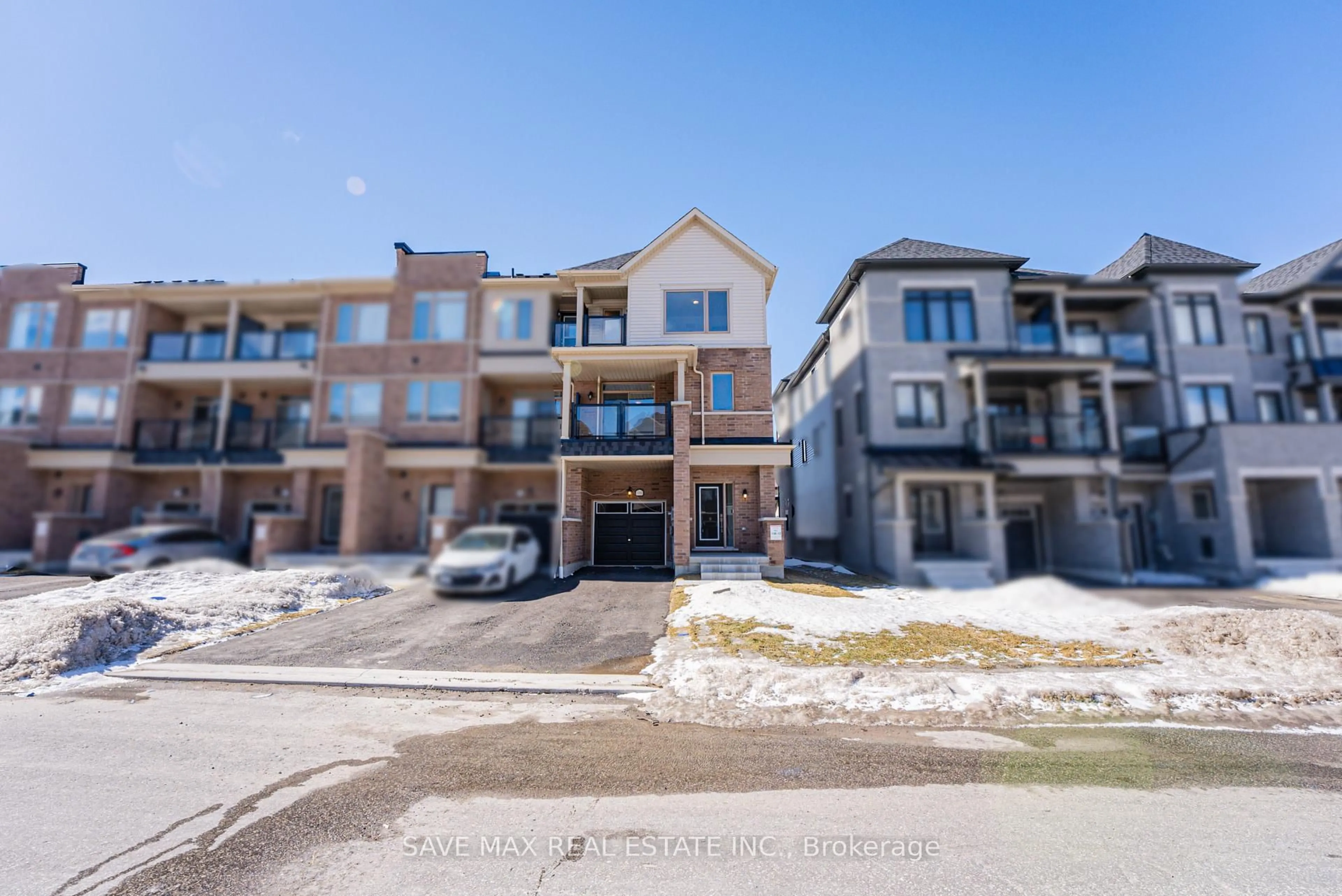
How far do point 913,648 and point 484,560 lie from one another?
7.28m

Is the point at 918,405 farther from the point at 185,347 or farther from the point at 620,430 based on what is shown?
the point at 185,347

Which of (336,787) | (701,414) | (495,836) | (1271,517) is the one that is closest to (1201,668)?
(495,836)

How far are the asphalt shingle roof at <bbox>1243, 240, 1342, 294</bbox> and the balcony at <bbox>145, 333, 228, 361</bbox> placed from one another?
2815cm

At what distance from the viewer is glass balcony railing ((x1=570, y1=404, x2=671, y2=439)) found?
1499 centimetres

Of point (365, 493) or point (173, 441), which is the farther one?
point (173, 441)

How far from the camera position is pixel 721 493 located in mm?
16672

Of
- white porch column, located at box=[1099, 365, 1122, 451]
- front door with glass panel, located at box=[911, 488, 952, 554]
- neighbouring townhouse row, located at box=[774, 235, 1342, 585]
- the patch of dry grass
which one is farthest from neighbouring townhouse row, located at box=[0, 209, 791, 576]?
white porch column, located at box=[1099, 365, 1122, 451]

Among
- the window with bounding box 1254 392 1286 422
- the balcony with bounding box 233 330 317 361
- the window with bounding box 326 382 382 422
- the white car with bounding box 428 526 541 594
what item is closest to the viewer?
the window with bounding box 326 382 382 422

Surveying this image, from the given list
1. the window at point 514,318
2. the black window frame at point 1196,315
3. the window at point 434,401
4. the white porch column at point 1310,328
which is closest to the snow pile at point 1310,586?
the white porch column at point 1310,328

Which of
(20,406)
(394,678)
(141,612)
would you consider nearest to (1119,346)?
(394,678)

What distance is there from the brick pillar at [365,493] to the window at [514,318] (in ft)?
8.49

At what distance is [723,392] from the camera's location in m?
17.0

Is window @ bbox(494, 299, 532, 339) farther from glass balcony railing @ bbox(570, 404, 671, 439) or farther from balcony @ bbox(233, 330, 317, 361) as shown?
glass balcony railing @ bbox(570, 404, 671, 439)

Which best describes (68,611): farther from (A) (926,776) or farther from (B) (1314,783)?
(B) (1314,783)
